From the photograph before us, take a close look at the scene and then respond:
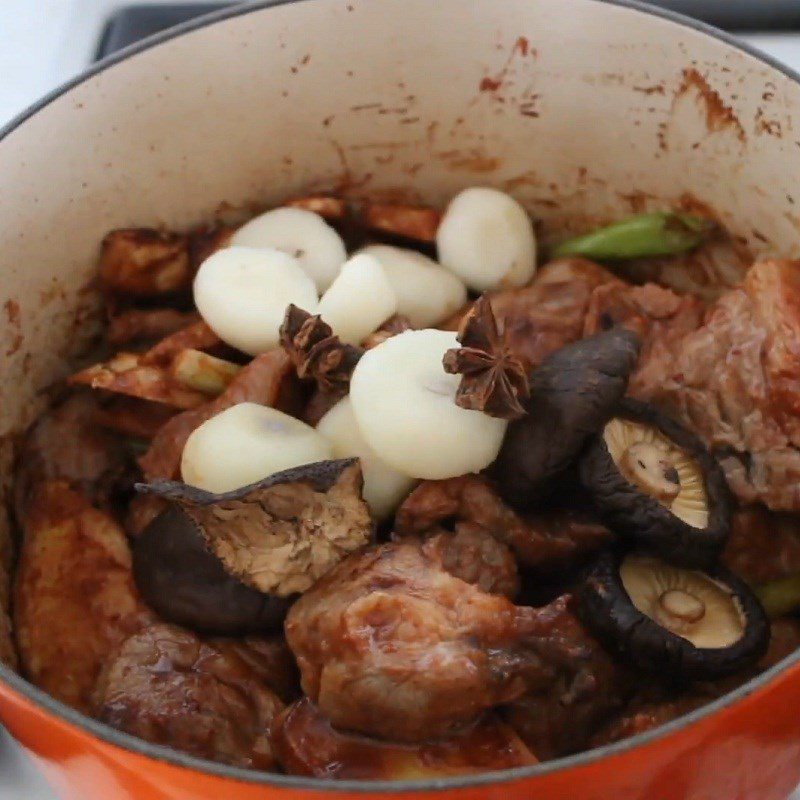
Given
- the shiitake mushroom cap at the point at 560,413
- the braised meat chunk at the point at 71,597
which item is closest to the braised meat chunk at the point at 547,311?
the shiitake mushroom cap at the point at 560,413

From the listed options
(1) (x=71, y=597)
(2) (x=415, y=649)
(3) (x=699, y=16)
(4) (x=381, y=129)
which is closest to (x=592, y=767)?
(2) (x=415, y=649)

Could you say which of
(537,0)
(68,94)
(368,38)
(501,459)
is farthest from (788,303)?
(68,94)

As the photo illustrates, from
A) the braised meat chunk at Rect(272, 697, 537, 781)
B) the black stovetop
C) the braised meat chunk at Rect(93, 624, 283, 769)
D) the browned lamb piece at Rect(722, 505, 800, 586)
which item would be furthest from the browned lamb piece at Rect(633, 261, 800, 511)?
the black stovetop

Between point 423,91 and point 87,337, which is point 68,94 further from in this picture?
point 423,91

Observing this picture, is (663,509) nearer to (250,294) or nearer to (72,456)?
(250,294)

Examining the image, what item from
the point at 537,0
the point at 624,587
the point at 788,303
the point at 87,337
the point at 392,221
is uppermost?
the point at 537,0
